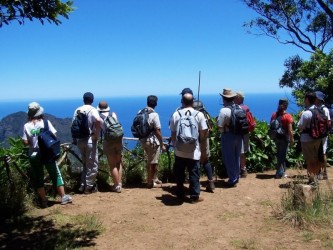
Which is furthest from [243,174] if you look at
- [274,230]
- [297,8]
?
[297,8]

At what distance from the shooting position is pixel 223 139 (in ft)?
24.7

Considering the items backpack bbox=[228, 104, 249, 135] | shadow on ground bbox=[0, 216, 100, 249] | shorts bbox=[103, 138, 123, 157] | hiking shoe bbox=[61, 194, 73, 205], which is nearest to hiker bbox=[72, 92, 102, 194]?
shorts bbox=[103, 138, 123, 157]

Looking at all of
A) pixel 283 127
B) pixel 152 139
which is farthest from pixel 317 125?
pixel 152 139

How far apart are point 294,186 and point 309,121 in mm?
1496

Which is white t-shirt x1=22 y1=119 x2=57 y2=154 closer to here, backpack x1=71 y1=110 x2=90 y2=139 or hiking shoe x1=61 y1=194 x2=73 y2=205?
backpack x1=71 y1=110 x2=90 y2=139

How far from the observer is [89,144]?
7078 mm

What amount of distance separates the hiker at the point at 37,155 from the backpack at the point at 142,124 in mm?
1541

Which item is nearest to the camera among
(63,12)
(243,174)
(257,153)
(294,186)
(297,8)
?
(63,12)

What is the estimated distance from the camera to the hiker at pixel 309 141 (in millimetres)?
6941

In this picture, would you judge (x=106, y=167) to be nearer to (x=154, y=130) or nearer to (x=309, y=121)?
(x=154, y=130)

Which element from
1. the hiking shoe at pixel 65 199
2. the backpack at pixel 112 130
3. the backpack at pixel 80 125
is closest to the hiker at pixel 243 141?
the backpack at pixel 112 130

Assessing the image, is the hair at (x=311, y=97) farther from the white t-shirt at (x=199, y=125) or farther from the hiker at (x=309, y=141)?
the white t-shirt at (x=199, y=125)

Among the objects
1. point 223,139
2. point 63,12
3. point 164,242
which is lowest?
point 164,242

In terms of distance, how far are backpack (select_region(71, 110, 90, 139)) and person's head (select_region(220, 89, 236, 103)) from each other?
252cm
